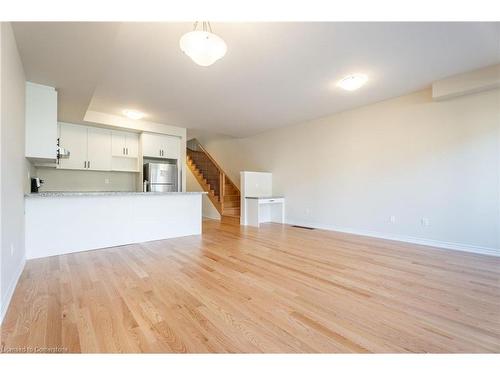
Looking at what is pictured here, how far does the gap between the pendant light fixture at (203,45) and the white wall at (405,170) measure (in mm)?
3689

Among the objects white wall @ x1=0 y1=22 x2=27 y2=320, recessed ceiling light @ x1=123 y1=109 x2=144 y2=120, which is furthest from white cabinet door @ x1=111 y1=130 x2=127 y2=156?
white wall @ x1=0 y1=22 x2=27 y2=320

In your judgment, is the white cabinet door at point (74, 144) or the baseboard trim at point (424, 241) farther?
the white cabinet door at point (74, 144)

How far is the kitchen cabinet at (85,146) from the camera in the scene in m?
4.87

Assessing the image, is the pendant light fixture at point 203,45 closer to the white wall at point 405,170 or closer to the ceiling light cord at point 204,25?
the ceiling light cord at point 204,25

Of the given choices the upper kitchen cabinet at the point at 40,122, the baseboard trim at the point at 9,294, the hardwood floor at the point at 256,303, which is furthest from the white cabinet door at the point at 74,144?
the baseboard trim at the point at 9,294

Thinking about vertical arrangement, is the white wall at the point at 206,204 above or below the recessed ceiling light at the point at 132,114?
below

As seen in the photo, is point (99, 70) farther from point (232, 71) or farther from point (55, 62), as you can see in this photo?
point (232, 71)

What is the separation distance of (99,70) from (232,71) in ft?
5.29

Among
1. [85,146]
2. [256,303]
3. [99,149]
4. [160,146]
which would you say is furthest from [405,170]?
[85,146]

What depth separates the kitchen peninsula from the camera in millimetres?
3066

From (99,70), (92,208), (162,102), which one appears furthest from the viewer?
(162,102)

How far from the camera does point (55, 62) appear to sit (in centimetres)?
243

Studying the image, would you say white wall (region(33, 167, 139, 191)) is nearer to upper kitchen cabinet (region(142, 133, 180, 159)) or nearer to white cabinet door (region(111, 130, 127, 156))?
white cabinet door (region(111, 130, 127, 156))
